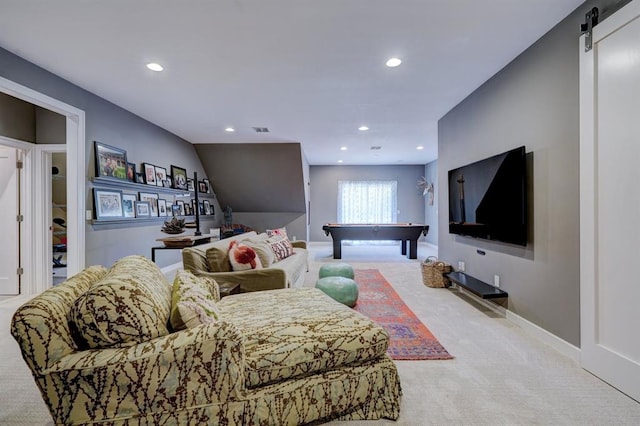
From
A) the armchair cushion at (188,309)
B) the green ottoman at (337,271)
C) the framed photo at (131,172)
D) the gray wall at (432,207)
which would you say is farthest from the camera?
the gray wall at (432,207)

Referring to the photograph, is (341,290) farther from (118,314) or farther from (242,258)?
(118,314)

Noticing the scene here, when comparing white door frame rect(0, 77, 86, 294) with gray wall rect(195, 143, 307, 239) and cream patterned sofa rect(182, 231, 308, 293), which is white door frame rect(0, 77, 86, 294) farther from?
gray wall rect(195, 143, 307, 239)

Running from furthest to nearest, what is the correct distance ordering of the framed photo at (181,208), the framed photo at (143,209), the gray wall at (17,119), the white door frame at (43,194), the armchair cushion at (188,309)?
the framed photo at (181,208), the framed photo at (143,209), the gray wall at (17,119), the white door frame at (43,194), the armchair cushion at (188,309)

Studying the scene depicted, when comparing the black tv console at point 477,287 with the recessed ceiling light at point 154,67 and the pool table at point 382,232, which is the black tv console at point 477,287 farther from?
the recessed ceiling light at point 154,67

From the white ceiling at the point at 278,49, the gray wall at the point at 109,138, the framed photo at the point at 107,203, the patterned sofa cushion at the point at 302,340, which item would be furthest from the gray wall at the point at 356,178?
the patterned sofa cushion at the point at 302,340

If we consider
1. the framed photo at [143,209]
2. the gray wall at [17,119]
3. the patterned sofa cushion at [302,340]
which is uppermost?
the gray wall at [17,119]

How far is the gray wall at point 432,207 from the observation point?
806 centimetres

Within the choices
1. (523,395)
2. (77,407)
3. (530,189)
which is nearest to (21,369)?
(77,407)

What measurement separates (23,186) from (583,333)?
6.01m

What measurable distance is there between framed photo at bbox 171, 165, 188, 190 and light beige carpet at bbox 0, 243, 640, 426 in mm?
3178

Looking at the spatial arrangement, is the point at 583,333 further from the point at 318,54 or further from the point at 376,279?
the point at 318,54

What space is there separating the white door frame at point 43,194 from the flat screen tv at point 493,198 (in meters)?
4.58

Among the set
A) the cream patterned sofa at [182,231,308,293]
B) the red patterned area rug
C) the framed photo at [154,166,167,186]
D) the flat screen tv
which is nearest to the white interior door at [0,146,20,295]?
the framed photo at [154,166,167,186]

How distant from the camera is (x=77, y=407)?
106 cm
